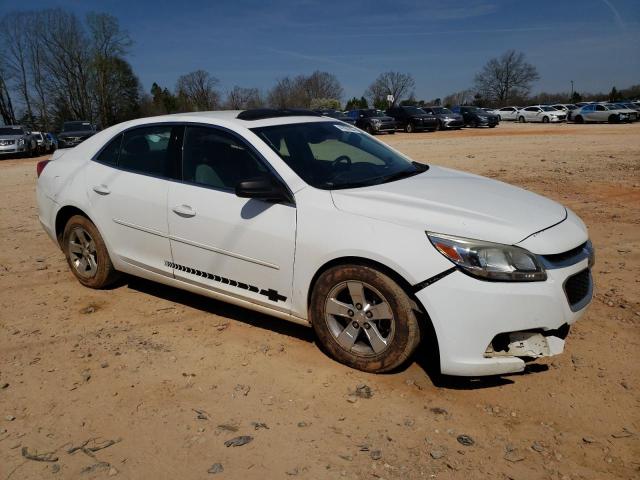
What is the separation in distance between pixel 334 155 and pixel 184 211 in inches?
48.8

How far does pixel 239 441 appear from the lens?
269 cm

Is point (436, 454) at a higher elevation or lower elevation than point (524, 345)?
lower

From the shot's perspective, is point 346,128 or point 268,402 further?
point 346,128

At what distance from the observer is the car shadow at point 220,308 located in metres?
3.96

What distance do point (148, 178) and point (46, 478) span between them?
2339 millimetres

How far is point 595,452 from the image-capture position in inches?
99.9

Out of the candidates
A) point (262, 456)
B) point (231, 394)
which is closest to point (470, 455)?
point (262, 456)

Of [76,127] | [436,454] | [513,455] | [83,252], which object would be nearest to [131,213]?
[83,252]

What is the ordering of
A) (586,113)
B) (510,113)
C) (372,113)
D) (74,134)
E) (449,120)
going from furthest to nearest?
(510,113) → (586,113) → (449,120) → (372,113) → (74,134)

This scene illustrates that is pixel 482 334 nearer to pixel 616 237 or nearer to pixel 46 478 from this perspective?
pixel 46 478

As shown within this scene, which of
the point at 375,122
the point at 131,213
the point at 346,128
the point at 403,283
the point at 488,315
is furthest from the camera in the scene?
the point at 375,122

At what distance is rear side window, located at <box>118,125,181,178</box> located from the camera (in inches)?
160

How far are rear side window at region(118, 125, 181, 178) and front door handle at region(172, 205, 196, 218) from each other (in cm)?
30

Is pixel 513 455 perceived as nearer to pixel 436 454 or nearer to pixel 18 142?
pixel 436 454
